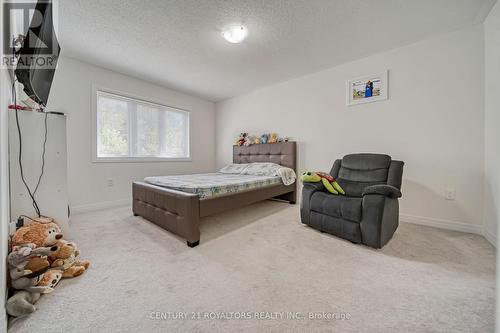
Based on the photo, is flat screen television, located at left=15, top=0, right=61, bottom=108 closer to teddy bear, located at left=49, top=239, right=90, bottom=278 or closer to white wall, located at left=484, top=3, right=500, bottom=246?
teddy bear, located at left=49, top=239, right=90, bottom=278

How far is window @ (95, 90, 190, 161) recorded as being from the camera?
316cm

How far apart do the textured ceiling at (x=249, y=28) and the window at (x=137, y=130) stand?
0.64m

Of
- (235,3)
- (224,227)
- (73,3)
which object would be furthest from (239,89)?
(224,227)

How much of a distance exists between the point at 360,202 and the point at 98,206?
3.78m

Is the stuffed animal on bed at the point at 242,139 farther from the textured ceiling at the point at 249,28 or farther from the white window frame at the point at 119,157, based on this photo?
the textured ceiling at the point at 249,28

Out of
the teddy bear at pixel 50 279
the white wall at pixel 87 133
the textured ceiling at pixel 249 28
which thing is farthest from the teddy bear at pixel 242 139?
the teddy bear at pixel 50 279

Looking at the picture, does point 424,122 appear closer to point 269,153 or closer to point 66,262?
point 269,153

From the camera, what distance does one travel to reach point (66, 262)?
4.50 feet

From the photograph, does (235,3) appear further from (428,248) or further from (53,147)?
(428,248)

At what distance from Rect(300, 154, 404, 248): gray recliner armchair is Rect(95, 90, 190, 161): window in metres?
3.13

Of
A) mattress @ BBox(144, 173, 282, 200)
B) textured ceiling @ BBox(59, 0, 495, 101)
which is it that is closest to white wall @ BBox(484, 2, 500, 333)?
textured ceiling @ BBox(59, 0, 495, 101)

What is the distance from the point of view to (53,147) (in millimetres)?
1627

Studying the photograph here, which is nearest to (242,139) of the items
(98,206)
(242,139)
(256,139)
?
(242,139)

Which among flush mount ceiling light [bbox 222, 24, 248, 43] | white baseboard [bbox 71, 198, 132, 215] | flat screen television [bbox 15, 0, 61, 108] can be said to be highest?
flush mount ceiling light [bbox 222, 24, 248, 43]
